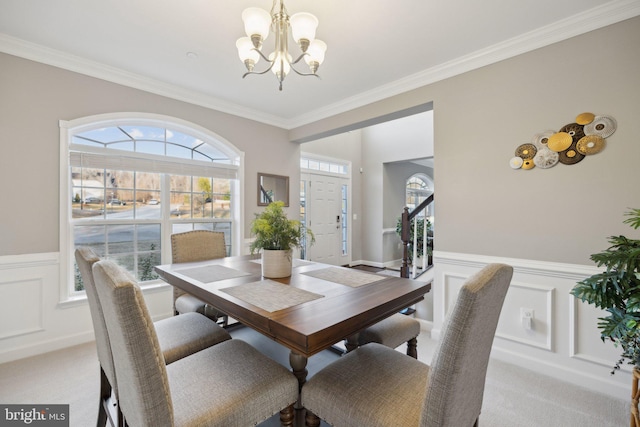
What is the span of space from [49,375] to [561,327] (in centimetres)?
384

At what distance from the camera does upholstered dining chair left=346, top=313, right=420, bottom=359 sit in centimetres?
166

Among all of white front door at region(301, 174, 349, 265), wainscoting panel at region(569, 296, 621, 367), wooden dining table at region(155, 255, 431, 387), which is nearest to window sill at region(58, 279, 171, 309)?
wooden dining table at region(155, 255, 431, 387)

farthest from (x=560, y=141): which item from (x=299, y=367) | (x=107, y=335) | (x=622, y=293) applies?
(x=107, y=335)

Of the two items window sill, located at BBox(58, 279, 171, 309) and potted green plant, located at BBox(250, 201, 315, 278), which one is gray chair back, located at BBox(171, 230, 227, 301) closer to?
window sill, located at BBox(58, 279, 171, 309)

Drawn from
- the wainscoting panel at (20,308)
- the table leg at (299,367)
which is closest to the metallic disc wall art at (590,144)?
the table leg at (299,367)

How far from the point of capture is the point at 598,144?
6.30 ft

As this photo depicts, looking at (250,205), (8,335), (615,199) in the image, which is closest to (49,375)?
(8,335)

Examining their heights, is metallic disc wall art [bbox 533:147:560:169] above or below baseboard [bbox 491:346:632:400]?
above

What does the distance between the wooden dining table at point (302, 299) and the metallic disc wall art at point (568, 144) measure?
1.43 metres

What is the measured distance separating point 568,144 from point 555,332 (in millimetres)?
1406

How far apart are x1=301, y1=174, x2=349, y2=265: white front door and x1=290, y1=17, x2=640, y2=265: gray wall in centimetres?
296

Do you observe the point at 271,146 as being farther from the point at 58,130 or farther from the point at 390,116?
the point at 58,130

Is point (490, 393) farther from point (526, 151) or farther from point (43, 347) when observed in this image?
point (43, 347)

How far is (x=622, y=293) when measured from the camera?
134 centimetres
